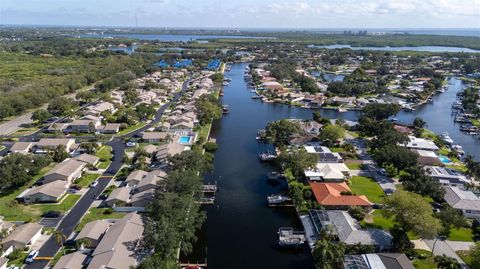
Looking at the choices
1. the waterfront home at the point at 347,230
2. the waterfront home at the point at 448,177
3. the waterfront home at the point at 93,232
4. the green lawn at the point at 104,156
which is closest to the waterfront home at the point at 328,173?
the waterfront home at the point at 347,230

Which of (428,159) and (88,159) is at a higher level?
(428,159)

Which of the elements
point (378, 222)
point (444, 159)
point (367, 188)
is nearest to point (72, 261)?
point (378, 222)

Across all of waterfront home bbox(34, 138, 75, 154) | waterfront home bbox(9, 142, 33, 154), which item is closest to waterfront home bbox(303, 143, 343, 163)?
waterfront home bbox(34, 138, 75, 154)

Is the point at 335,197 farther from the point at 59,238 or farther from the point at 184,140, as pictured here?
the point at 184,140

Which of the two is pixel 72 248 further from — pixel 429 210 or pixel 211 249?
pixel 429 210

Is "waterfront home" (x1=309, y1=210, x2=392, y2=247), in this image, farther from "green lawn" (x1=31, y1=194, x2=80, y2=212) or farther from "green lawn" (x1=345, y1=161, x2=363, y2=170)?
"green lawn" (x1=31, y1=194, x2=80, y2=212)

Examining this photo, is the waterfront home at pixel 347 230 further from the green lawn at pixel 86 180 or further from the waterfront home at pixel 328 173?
the green lawn at pixel 86 180
